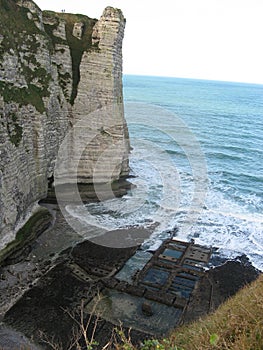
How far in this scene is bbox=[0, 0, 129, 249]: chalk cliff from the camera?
64.1 ft

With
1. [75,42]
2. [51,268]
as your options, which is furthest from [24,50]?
[51,268]

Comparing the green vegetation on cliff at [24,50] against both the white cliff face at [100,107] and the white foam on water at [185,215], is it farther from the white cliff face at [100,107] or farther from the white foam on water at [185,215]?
the white foam on water at [185,215]

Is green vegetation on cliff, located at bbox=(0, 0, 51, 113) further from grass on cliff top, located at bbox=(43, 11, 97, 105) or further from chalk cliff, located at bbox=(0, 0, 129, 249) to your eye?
grass on cliff top, located at bbox=(43, 11, 97, 105)

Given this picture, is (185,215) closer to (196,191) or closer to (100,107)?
(196,191)

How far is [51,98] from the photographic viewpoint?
23969 millimetres

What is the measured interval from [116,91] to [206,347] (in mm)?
24138

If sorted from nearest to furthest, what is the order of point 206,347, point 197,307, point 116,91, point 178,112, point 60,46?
point 206,347, point 197,307, point 60,46, point 116,91, point 178,112

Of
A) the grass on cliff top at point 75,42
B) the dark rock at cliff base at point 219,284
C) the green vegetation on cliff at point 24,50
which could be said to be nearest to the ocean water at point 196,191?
the dark rock at cliff base at point 219,284

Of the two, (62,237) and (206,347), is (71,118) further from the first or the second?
(206,347)

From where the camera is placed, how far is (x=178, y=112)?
83.5 metres

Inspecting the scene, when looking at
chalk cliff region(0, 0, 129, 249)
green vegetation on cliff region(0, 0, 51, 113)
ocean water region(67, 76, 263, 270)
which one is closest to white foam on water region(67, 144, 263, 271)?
ocean water region(67, 76, 263, 270)

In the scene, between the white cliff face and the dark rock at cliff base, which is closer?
the dark rock at cliff base

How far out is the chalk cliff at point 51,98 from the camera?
→ 19.5 m

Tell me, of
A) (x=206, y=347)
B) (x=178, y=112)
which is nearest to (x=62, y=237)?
(x=206, y=347)
